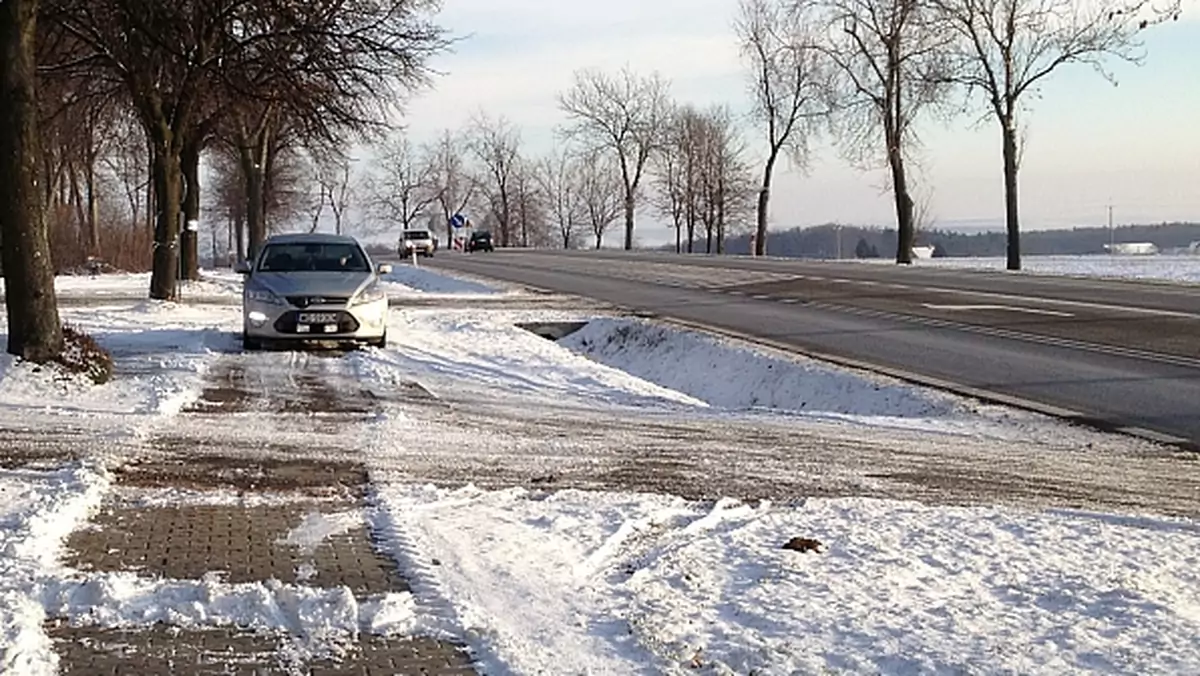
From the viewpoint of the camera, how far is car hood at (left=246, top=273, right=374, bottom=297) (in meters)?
17.4

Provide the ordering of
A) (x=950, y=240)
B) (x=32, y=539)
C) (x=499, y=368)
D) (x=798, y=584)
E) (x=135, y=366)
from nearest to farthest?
(x=798, y=584) < (x=32, y=539) < (x=135, y=366) < (x=499, y=368) < (x=950, y=240)

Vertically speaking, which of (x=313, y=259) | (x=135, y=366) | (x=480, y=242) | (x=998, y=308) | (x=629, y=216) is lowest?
(x=135, y=366)

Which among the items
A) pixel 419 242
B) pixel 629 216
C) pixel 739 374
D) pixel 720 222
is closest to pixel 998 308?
pixel 739 374

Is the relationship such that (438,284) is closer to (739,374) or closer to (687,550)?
(739,374)

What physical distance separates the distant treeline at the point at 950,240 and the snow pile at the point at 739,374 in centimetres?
5829

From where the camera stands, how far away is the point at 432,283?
40.3m

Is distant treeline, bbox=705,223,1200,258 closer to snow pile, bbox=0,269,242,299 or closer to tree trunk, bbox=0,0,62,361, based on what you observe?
snow pile, bbox=0,269,242,299

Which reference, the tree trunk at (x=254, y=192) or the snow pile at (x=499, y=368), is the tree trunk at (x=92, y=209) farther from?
the snow pile at (x=499, y=368)

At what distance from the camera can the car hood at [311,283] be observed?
57.0 ft

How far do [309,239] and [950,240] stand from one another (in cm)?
9581

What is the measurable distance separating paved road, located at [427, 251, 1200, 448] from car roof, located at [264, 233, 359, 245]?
6283mm

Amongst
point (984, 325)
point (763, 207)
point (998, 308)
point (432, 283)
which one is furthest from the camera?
point (763, 207)

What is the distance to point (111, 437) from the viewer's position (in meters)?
9.58

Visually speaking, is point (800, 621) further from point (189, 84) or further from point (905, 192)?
point (905, 192)
